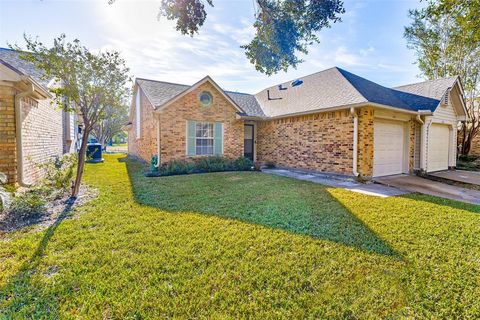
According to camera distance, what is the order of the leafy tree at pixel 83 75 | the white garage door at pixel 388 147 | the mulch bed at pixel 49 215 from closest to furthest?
the mulch bed at pixel 49 215
the leafy tree at pixel 83 75
the white garage door at pixel 388 147

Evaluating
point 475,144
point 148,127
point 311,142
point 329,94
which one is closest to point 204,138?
point 148,127

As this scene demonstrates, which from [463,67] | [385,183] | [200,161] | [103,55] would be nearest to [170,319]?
[103,55]

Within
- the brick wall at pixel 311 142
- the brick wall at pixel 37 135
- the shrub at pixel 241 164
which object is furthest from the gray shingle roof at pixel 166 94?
the brick wall at pixel 37 135

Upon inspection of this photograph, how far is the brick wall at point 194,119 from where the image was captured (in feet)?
36.4

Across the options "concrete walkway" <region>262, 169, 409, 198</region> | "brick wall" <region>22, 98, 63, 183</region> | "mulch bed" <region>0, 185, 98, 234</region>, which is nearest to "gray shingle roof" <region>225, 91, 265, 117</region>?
"concrete walkway" <region>262, 169, 409, 198</region>

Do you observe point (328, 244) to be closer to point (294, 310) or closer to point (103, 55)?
point (294, 310)

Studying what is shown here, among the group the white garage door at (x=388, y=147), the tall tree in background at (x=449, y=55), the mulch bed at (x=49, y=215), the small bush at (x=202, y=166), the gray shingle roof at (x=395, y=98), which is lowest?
the mulch bed at (x=49, y=215)

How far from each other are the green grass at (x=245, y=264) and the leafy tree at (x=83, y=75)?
2790 mm

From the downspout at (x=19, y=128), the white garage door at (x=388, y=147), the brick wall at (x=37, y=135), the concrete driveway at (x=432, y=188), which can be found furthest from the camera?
the white garage door at (x=388, y=147)

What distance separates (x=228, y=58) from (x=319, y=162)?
611cm

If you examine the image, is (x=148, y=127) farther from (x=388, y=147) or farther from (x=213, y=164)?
(x=388, y=147)

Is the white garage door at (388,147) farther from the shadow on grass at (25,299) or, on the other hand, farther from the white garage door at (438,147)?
the shadow on grass at (25,299)

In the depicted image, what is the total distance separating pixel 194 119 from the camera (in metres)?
11.8

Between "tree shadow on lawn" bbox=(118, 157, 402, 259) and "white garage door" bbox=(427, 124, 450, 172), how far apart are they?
7.59 m
